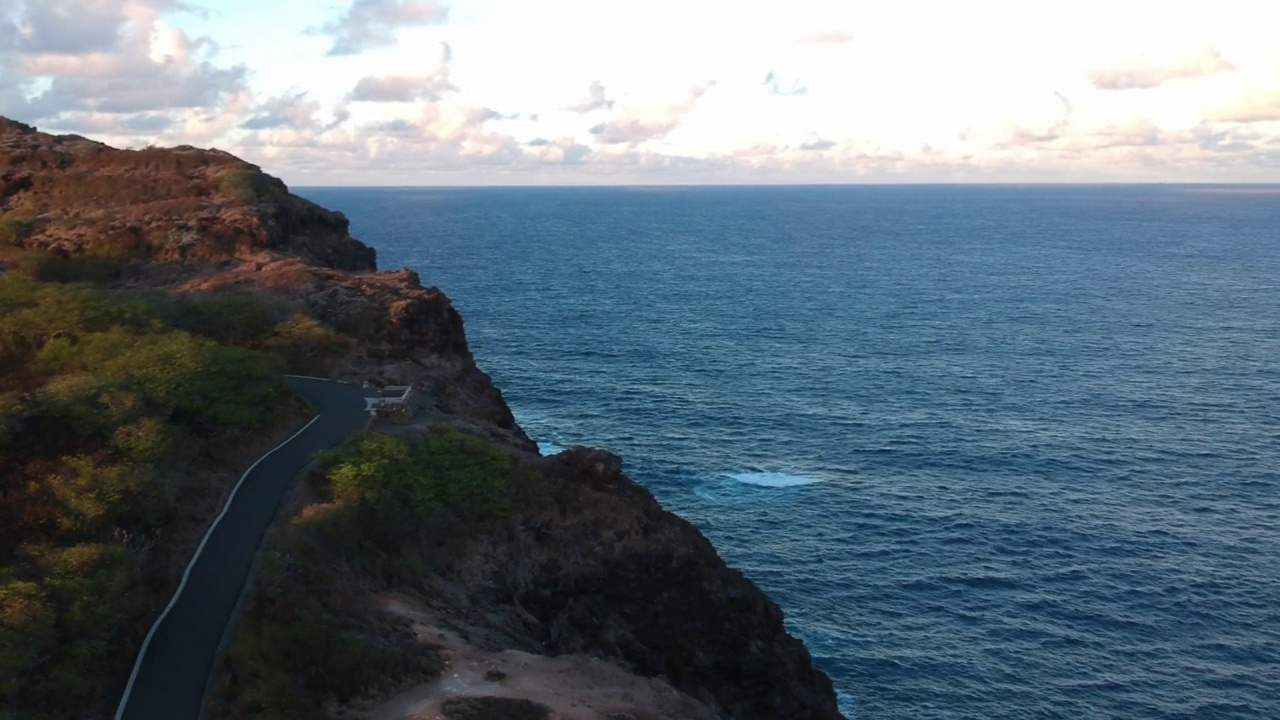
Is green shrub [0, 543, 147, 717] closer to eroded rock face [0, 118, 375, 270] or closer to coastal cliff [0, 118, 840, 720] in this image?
coastal cliff [0, 118, 840, 720]

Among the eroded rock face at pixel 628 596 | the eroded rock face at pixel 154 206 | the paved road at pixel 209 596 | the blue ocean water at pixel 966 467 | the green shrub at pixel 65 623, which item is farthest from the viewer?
the eroded rock face at pixel 154 206

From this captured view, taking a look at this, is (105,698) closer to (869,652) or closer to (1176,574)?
(869,652)

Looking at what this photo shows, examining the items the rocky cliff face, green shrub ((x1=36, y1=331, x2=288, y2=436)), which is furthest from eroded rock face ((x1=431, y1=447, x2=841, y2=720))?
green shrub ((x1=36, y1=331, x2=288, y2=436))

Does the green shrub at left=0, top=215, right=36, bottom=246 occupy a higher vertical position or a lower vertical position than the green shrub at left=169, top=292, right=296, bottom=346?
higher

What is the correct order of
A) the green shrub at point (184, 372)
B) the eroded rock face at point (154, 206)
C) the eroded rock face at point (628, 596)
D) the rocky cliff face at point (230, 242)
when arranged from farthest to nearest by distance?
the eroded rock face at point (154, 206), the rocky cliff face at point (230, 242), the green shrub at point (184, 372), the eroded rock face at point (628, 596)

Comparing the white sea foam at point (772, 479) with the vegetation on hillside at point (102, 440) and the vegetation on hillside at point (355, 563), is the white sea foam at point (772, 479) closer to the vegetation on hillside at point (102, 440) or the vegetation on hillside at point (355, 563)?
the vegetation on hillside at point (102, 440)

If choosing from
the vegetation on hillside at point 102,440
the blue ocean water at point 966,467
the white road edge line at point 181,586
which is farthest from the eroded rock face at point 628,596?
the blue ocean water at point 966,467
